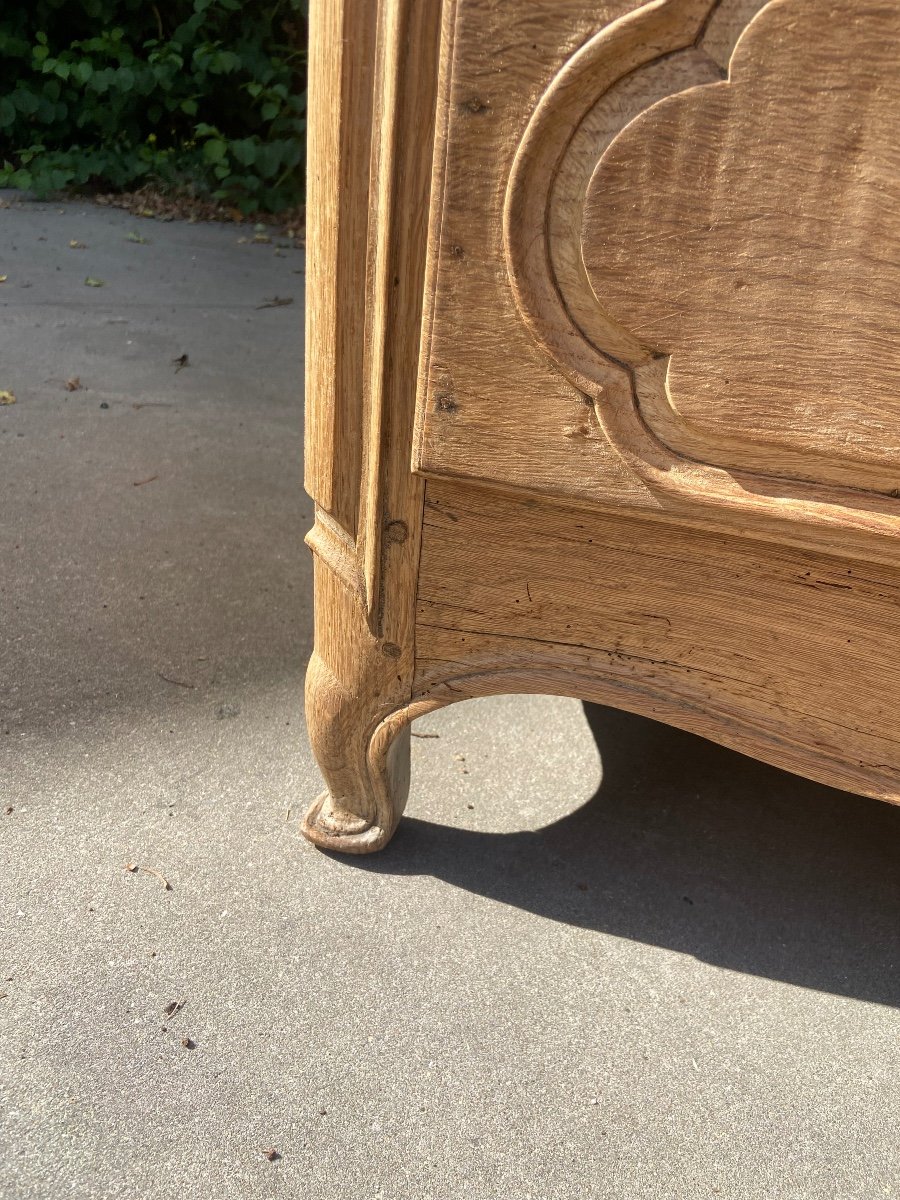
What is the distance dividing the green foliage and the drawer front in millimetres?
4326

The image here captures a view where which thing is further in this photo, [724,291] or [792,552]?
[792,552]

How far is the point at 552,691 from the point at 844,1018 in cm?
53

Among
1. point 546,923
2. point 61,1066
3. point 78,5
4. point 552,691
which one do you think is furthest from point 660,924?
point 78,5

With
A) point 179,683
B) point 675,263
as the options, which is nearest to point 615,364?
point 675,263

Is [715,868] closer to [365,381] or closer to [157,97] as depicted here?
[365,381]

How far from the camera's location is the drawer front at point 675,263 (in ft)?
2.55

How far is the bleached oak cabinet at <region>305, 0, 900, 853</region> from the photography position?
795 mm

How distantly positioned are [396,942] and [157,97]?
5.07m

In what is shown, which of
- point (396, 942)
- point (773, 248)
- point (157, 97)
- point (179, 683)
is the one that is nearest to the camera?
point (773, 248)

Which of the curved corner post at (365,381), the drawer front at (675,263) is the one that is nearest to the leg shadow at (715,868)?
the curved corner post at (365,381)

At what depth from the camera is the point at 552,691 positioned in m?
1.14

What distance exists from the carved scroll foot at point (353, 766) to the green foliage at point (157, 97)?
13.6 ft

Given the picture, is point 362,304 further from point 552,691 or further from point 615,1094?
point 615,1094

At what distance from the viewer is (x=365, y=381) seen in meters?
1.05
